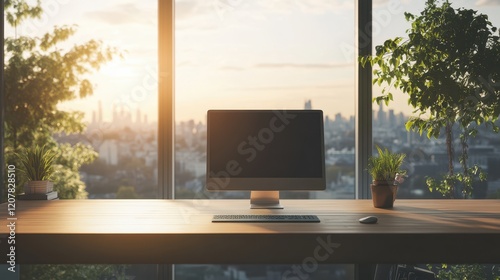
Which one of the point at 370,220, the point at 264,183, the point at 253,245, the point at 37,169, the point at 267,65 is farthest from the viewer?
the point at 267,65

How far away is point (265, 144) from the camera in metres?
3.20

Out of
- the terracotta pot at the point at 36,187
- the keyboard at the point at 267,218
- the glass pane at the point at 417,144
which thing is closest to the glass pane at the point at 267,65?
the glass pane at the point at 417,144

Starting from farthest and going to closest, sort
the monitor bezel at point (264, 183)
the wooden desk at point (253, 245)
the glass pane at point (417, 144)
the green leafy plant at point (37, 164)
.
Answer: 1. the glass pane at point (417, 144)
2. the green leafy plant at point (37, 164)
3. the monitor bezel at point (264, 183)
4. the wooden desk at point (253, 245)

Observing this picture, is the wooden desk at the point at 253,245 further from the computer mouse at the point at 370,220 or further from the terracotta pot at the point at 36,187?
the terracotta pot at the point at 36,187

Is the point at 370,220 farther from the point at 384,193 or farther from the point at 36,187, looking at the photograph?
the point at 36,187

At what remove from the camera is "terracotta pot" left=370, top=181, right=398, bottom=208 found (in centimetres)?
322

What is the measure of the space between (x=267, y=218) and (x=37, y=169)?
61.1 inches

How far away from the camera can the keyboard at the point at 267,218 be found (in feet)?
8.96

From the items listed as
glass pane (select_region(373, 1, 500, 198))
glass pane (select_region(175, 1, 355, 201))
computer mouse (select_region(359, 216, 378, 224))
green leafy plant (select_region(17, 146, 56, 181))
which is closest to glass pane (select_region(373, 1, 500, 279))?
glass pane (select_region(373, 1, 500, 198))

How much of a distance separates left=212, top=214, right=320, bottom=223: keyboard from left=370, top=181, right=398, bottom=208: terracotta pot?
539mm

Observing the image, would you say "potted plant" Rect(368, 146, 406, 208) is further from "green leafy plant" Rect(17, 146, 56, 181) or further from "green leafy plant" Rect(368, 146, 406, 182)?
"green leafy plant" Rect(17, 146, 56, 181)

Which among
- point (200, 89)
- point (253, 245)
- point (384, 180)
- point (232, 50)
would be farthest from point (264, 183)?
point (232, 50)

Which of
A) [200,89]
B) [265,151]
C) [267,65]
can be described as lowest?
[265,151]

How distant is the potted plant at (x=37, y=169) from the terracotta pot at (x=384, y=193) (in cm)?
194
